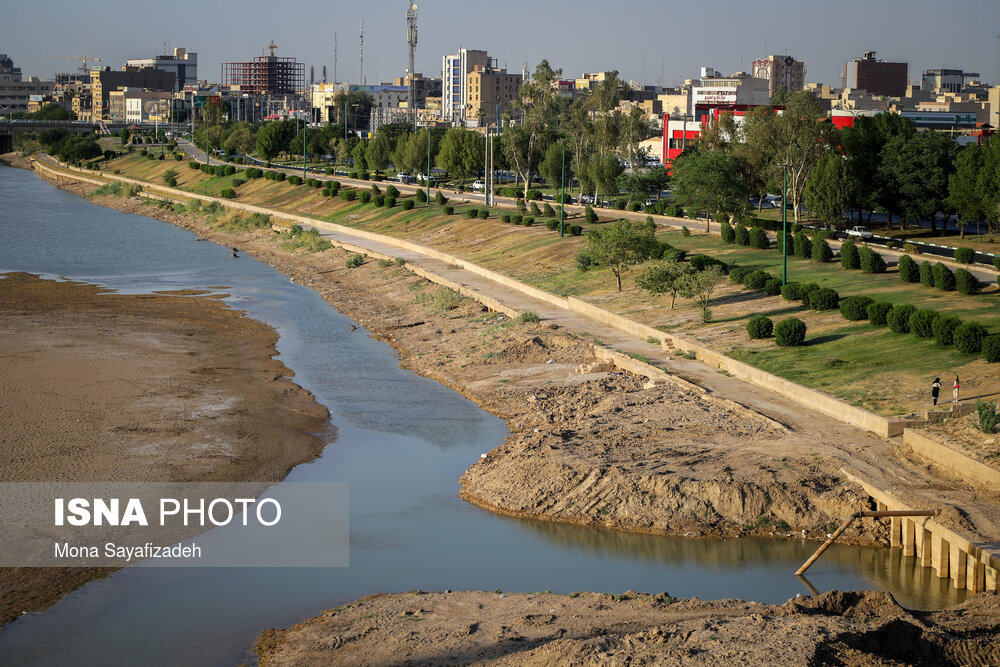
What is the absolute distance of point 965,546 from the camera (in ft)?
74.7

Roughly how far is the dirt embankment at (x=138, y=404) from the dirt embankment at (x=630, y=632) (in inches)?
255

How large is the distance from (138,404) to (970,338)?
2530 cm

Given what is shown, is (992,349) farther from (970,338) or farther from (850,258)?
(850,258)

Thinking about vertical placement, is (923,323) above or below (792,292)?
below

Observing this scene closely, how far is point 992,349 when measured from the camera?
3222cm

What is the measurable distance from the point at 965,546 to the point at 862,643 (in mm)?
6601

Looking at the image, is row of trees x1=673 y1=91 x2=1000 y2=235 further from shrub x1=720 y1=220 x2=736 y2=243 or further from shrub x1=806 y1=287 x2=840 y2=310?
shrub x1=806 y1=287 x2=840 y2=310

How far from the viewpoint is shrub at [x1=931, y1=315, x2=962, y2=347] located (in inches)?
1345

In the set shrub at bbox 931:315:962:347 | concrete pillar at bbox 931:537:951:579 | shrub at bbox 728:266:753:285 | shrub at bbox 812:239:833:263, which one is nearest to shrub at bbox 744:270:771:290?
shrub at bbox 728:266:753:285

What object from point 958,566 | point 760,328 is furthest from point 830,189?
point 958,566

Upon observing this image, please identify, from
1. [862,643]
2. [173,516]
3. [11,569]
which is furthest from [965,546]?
[11,569]

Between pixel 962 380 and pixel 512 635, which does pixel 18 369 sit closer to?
pixel 512 635

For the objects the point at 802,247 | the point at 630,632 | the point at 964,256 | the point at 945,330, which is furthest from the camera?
the point at 802,247

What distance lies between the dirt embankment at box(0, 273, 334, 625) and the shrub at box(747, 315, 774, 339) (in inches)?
574
